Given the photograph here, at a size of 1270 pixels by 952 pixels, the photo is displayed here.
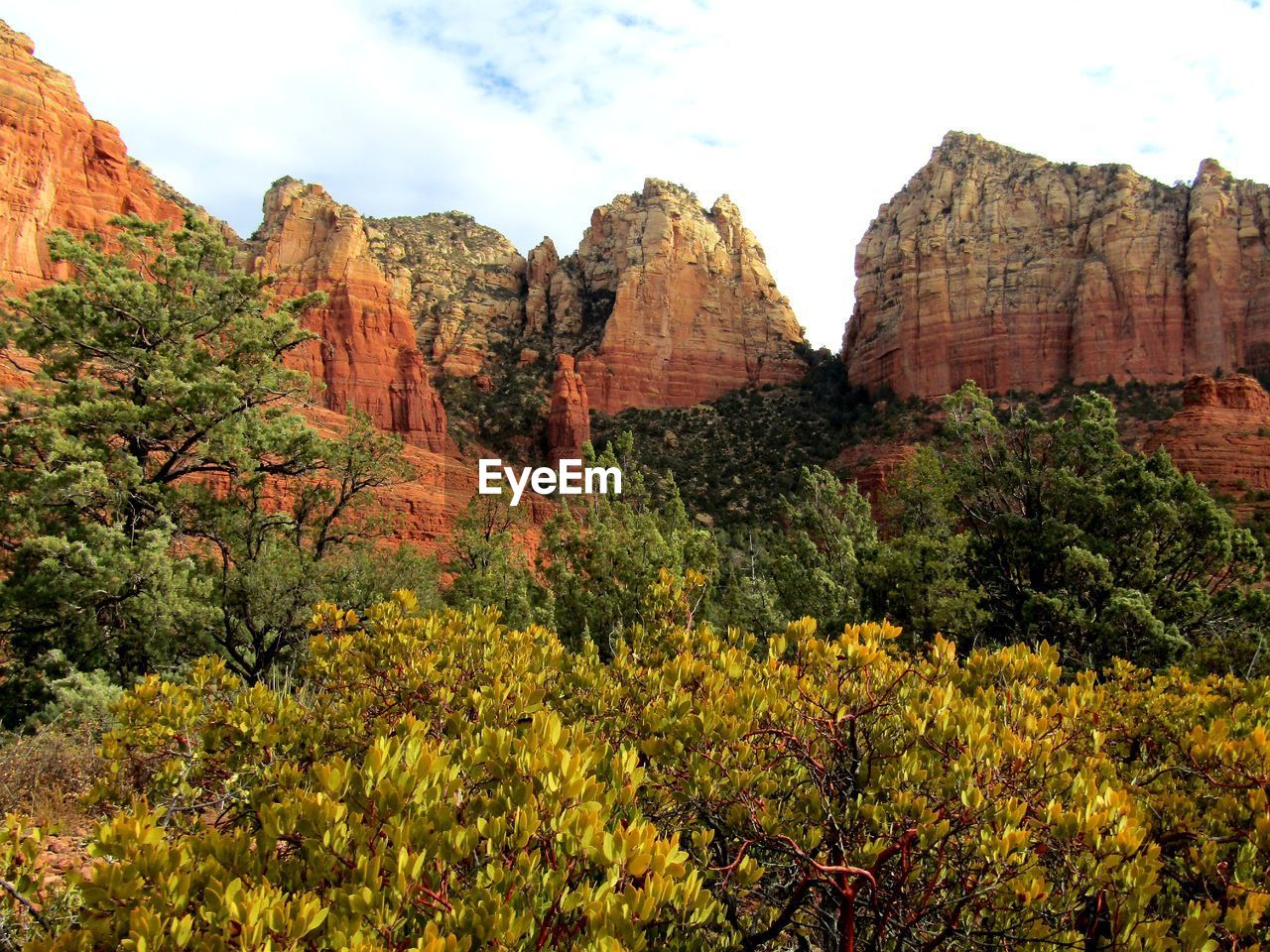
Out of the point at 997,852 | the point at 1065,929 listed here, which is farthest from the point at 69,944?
the point at 1065,929

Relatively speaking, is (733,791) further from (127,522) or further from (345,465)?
(345,465)

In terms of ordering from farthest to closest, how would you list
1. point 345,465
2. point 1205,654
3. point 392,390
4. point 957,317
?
point 957,317
point 392,390
point 345,465
point 1205,654

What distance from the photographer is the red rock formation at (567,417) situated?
2292 inches

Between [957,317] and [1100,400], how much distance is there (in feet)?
167

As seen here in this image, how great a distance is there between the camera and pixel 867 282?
6944 centimetres

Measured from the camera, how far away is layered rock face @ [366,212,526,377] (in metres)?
65.9

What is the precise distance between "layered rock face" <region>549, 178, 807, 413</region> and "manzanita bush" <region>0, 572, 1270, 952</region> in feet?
199

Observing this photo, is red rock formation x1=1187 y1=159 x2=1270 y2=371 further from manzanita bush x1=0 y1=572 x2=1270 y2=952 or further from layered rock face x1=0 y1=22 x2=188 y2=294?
layered rock face x1=0 y1=22 x2=188 y2=294

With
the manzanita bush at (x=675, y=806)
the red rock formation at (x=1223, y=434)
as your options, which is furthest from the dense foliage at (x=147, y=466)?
the red rock formation at (x=1223, y=434)

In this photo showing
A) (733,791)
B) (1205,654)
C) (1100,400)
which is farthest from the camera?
(1100,400)

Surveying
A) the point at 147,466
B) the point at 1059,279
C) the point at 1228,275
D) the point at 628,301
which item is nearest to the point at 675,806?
the point at 147,466

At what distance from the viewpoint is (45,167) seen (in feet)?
114

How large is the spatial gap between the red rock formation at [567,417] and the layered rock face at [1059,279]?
25961mm

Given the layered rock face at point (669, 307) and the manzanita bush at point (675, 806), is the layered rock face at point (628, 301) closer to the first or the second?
the layered rock face at point (669, 307)
